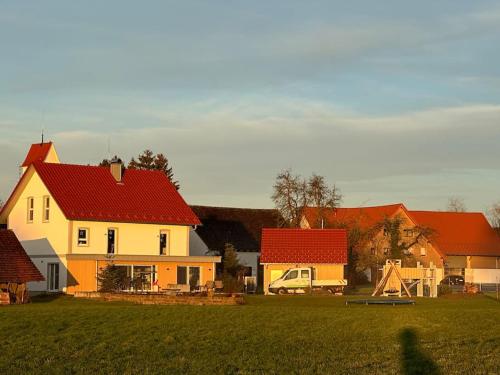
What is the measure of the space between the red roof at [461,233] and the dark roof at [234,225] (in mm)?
18653

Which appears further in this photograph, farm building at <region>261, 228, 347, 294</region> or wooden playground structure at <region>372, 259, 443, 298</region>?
farm building at <region>261, 228, 347, 294</region>

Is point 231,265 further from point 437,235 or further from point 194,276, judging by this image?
Answer: point 437,235

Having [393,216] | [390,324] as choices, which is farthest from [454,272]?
[390,324]

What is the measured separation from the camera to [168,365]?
1886 cm

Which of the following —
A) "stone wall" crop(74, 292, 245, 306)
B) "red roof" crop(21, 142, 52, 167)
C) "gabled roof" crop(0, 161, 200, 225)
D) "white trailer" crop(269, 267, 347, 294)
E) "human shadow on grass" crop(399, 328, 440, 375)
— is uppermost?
"red roof" crop(21, 142, 52, 167)

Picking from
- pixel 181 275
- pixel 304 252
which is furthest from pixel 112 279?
pixel 304 252

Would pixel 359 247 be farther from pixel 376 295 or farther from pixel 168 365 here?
pixel 168 365

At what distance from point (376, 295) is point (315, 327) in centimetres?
2823

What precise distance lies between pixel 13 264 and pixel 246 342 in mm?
24912

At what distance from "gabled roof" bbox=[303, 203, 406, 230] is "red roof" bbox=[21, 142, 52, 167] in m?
21.9

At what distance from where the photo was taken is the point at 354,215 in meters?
95.6

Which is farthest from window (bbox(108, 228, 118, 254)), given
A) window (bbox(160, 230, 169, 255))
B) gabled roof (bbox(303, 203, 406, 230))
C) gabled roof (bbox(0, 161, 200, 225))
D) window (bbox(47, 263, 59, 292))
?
→ gabled roof (bbox(303, 203, 406, 230))

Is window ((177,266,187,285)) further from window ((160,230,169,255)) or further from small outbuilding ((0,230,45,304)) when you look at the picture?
small outbuilding ((0,230,45,304))

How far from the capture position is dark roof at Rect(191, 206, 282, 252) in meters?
74.8
